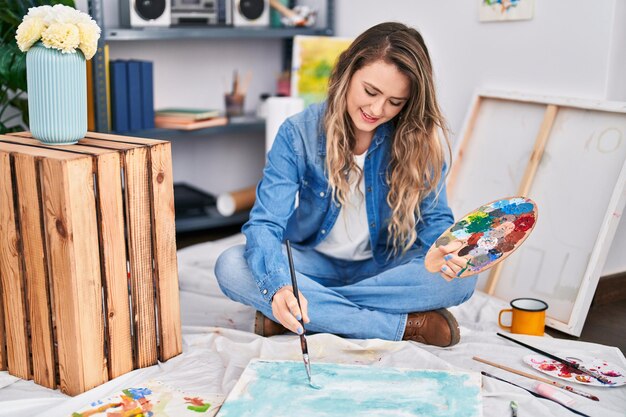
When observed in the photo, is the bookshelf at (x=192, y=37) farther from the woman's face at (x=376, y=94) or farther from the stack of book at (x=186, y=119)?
the woman's face at (x=376, y=94)

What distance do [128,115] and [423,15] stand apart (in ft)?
3.82

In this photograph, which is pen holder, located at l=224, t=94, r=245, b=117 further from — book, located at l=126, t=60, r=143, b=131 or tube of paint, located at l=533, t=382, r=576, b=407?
tube of paint, located at l=533, t=382, r=576, b=407

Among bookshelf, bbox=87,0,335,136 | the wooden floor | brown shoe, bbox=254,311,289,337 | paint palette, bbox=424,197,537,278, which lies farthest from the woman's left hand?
bookshelf, bbox=87,0,335,136

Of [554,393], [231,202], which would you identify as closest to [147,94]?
[231,202]

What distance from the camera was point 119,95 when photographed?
290cm

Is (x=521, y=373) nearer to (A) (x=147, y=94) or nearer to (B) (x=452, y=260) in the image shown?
(B) (x=452, y=260)

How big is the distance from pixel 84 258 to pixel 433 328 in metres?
0.85

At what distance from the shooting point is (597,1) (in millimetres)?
2285

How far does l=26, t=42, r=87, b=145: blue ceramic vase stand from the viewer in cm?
162

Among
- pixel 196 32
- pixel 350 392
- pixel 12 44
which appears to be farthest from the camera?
pixel 196 32

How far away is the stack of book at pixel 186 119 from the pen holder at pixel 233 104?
0.12m

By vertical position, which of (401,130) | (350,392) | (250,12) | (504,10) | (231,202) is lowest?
(231,202)

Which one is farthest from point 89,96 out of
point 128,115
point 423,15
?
point 423,15

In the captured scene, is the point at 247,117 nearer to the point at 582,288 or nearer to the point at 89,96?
the point at 89,96
